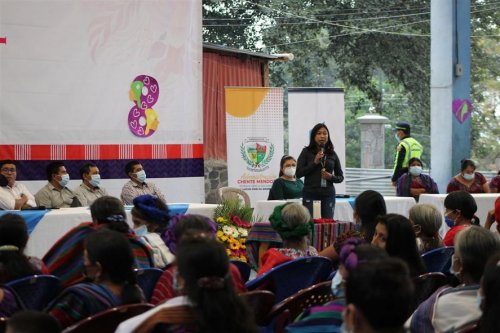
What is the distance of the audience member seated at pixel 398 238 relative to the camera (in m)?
4.16

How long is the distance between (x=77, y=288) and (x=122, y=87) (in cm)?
674

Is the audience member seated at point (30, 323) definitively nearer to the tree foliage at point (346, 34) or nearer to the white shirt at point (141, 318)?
the white shirt at point (141, 318)

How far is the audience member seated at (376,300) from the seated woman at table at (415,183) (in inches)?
327

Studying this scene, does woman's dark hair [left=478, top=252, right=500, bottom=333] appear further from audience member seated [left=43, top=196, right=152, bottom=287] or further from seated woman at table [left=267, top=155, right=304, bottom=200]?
seated woman at table [left=267, top=155, right=304, bottom=200]

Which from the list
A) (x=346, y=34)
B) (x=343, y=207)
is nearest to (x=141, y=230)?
(x=343, y=207)

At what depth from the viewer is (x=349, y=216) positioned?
31.1 ft

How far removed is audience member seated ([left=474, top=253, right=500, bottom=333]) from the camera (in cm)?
286

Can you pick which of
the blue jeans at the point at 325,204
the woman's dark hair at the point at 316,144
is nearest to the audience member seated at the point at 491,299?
the blue jeans at the point at 325,204

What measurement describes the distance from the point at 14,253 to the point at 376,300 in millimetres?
2063

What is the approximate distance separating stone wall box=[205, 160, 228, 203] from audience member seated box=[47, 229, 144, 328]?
1059cm

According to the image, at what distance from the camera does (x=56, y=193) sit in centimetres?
859

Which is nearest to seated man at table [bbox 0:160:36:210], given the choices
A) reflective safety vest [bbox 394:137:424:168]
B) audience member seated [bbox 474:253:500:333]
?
reflective safety vest [bbox 394:137:424:168]

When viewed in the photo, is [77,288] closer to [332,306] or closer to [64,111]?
[332,306]

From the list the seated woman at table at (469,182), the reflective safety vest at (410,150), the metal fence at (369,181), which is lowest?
the metal fence at (369,181)
